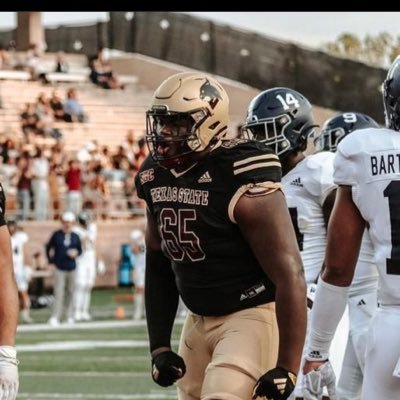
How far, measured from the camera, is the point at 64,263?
17453 mm

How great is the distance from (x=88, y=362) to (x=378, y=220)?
8.23 m

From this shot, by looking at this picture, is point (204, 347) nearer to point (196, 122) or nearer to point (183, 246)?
point (183, 246)

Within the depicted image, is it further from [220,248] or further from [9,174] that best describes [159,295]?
[9,174]

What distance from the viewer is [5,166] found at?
2248 centimetres

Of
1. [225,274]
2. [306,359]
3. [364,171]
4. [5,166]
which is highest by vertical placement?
[364,171]

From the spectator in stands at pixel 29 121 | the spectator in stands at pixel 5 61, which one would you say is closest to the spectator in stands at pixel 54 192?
the spectator in stands at pixel 29 121

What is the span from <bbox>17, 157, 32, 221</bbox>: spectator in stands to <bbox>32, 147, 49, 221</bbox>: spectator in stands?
0.09 metres

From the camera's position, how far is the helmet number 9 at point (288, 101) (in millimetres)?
6613

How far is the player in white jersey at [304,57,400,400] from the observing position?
4.28 meters

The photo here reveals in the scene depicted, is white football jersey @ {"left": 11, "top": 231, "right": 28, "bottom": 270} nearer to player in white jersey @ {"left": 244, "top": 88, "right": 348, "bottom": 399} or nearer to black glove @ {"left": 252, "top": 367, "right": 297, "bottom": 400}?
player in white jersey @ {"left": 244, "top": 88, "right": 348, "bottom": 399}

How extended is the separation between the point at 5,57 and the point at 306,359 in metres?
26.1

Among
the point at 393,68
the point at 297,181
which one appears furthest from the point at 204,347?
the point at 297,181

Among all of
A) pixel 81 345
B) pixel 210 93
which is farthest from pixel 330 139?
pixel 81 345

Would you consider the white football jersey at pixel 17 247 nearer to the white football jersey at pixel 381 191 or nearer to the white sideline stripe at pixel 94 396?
the white sideline stripe at pixel 94 396
